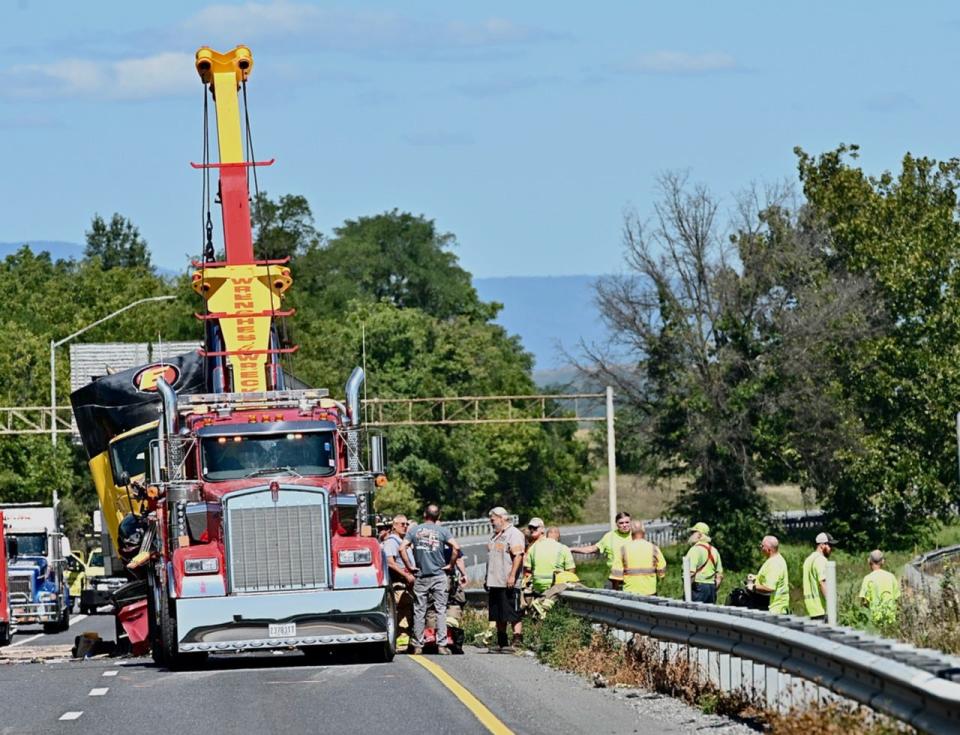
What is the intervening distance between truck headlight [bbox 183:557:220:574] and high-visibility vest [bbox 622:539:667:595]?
168 inches

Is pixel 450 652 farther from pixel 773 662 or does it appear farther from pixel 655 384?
pixel 655 384

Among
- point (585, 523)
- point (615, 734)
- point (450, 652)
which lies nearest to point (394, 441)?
point (585, 523)

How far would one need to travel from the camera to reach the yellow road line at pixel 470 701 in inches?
589

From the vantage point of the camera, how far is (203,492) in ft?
75.9

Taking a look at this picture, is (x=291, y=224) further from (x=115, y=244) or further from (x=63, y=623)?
(x=63, y=623)

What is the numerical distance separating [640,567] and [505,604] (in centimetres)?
244

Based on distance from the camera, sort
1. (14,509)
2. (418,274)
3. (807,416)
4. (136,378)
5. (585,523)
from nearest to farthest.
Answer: (136,378), (14,509), (807,416), (585,523), (418,274)

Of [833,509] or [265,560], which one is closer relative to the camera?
[265,560]

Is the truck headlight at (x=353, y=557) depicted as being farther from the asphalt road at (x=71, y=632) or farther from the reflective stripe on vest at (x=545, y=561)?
the asphalt road at (x=71, y=632)

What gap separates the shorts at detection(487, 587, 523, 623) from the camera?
24203 millimetres

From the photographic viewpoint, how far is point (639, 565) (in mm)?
22297

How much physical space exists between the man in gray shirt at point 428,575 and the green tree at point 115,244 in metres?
138

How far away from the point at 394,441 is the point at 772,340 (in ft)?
109

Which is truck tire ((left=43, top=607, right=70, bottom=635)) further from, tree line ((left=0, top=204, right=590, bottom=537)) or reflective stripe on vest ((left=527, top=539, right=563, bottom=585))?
tree line ((left=0, top=204, right=590, bottom=537))
